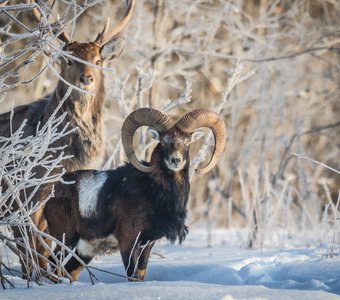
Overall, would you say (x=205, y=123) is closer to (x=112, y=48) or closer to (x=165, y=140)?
(x=165, y=140)

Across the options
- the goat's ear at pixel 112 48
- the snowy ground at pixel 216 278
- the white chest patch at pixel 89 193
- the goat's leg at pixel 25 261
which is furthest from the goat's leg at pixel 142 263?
the goat's ear at pixel 112 48

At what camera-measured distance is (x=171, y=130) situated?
31.6 ft

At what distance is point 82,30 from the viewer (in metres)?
19.1

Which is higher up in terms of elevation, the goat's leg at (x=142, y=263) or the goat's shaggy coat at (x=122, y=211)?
the goat's shaggy coat at (x=122, y=211)

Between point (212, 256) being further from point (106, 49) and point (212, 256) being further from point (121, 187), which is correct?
point (106, 49)

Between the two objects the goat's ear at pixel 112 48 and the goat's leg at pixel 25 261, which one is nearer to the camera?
the goat's leg at pixel 25 261

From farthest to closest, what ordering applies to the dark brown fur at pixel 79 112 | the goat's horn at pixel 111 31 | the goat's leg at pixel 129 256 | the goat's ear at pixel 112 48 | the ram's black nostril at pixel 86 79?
1. the goat's horn at pixel 111 31
2. the goat's ear at pixel 112 48
3. the dark brown fur at pixel 79 112
4. the ram's black nostril at pixel 86 79
5. the goat's leg at pixel 129 256

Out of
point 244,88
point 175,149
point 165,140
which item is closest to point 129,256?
point 175,149

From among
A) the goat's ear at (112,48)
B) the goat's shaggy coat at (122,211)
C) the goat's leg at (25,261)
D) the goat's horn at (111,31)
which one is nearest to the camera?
the goat's leg at (25,261)

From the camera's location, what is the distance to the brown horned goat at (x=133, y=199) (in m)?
9.41

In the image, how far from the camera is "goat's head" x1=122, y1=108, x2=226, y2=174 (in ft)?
31.2

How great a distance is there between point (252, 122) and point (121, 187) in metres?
10.1

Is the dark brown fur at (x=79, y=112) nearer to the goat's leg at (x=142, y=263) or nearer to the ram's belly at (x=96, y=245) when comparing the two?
the ram's belly at (x=96, y=245)

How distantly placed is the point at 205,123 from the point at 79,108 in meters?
1.64
